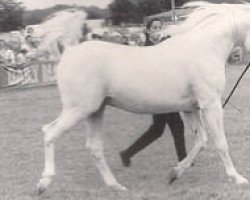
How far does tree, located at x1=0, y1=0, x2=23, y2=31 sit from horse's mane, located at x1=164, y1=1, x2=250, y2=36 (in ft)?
39.1

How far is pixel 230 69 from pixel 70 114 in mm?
18439

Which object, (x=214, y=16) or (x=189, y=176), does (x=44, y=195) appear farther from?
(x=214, y=16)

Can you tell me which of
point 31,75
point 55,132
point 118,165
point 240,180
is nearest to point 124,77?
point 55,132

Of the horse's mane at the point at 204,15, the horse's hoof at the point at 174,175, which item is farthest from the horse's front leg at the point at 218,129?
the horse's mane at the point at 204,15

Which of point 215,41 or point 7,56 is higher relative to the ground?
point 215,41

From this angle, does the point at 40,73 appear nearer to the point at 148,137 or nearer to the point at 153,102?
the point at 148,137

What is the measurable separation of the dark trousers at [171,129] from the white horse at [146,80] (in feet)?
3.40

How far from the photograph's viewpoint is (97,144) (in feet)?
21.5

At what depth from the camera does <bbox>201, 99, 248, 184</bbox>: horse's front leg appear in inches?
242

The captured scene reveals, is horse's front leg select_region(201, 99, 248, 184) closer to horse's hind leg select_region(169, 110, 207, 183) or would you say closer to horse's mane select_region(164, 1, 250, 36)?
horse's hind leg select_region(169, 110, 207, 183)

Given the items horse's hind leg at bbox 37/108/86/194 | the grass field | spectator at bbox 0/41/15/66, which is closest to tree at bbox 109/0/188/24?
spectator at bbox 0/41/15/66

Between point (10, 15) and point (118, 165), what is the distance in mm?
12316

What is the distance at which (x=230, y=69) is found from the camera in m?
24.0

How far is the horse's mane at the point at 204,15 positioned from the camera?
6445 millimetres
